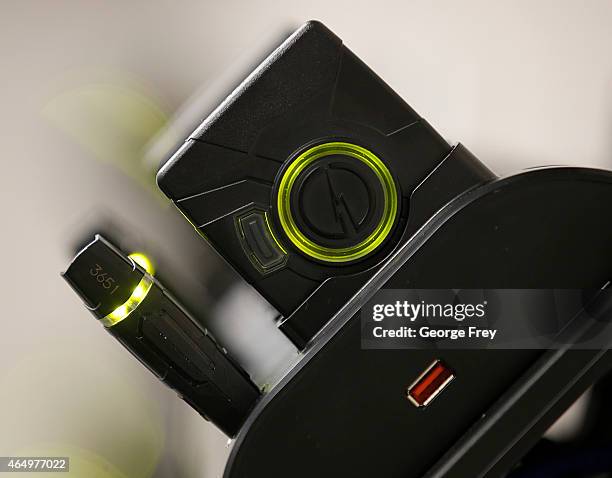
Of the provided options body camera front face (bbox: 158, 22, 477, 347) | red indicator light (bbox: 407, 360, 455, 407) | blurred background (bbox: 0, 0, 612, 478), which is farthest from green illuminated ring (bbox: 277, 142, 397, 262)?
blurred background (bbox: 0, 0, 612, 478)

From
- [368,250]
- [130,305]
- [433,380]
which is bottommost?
[433,380]

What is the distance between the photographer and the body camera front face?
1.87 ft

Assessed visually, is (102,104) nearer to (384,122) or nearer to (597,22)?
(384,122)

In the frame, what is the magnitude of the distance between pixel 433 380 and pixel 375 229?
14 cm

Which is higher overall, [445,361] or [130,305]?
[130,305]

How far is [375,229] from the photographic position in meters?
0.57

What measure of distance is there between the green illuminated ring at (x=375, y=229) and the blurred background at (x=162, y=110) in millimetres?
373

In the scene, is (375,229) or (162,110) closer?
(375,229)

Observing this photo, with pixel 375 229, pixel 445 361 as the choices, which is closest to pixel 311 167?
pixel 375 229

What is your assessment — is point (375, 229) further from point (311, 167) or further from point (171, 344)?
point (171, 344)

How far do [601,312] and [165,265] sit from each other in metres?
0.64

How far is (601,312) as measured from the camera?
20.2 inches

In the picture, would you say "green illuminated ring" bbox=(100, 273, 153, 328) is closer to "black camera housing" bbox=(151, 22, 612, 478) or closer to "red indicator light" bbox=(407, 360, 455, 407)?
"black camera housing" bbox=(151, 22, 612, 478)

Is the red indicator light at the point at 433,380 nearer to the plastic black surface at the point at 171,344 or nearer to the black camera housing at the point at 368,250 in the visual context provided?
the black camera housing at the point at 368,250
